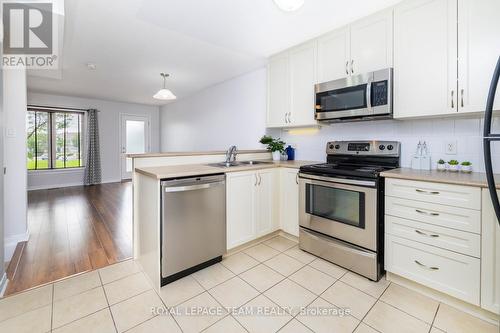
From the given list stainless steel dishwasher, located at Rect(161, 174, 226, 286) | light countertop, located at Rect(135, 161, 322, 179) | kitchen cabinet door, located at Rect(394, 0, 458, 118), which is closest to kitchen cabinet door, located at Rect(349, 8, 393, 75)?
kitchen cabinet door, located at Rect(394, 0, 458, 118)

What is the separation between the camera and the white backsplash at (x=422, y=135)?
1.91 metres

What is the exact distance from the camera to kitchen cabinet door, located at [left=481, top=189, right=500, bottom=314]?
1.45 meters

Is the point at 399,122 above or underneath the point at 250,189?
above

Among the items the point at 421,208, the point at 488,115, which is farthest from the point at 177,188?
the point at 488,115

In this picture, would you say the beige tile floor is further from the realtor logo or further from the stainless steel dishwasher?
the realtor logo

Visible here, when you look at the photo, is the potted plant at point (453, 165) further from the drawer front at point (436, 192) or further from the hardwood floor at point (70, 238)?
the hardwood floor at point (70, 238)

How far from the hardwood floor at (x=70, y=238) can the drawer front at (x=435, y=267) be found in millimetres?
2534

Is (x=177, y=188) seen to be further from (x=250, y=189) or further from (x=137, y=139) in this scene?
(x=137, y=139)

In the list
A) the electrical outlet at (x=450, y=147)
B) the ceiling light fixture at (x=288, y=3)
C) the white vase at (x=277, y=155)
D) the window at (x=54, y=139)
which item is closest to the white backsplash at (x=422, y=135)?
the electrical outlet at (x=450, y=147)

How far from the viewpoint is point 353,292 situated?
181 centimetres

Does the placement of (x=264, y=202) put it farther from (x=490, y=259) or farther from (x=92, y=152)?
(x=92, y=152)

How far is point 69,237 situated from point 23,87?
6.11 feet

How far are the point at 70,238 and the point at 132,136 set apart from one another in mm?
5161

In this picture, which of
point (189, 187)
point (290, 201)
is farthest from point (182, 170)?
point (290, 201)
